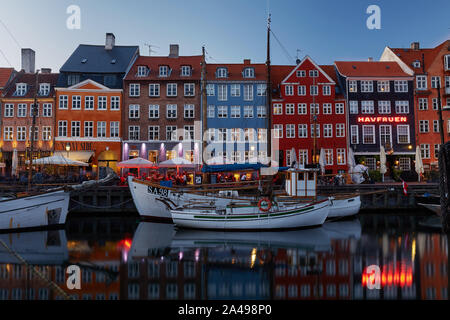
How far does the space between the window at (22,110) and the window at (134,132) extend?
10989mm

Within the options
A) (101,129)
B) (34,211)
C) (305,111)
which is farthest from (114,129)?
(305,111)

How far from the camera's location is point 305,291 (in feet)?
31.1

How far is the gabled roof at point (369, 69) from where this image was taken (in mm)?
37000

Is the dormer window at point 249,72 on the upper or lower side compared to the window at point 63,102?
upper

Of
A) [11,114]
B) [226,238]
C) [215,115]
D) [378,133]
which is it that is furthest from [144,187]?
[378,133]

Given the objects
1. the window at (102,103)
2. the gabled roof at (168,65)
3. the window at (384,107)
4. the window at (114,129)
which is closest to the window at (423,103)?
the window at (384,107)

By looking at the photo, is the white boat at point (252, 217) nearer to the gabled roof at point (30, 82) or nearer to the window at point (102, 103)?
the window at point (102, 103)

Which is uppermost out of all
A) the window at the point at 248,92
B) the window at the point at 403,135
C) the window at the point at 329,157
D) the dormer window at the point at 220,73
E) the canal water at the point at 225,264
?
the dormer window at the point at 220,73

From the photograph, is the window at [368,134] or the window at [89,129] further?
the window at [368,134]

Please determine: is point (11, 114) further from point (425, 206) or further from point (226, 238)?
point (425, 206)

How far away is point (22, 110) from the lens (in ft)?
113
